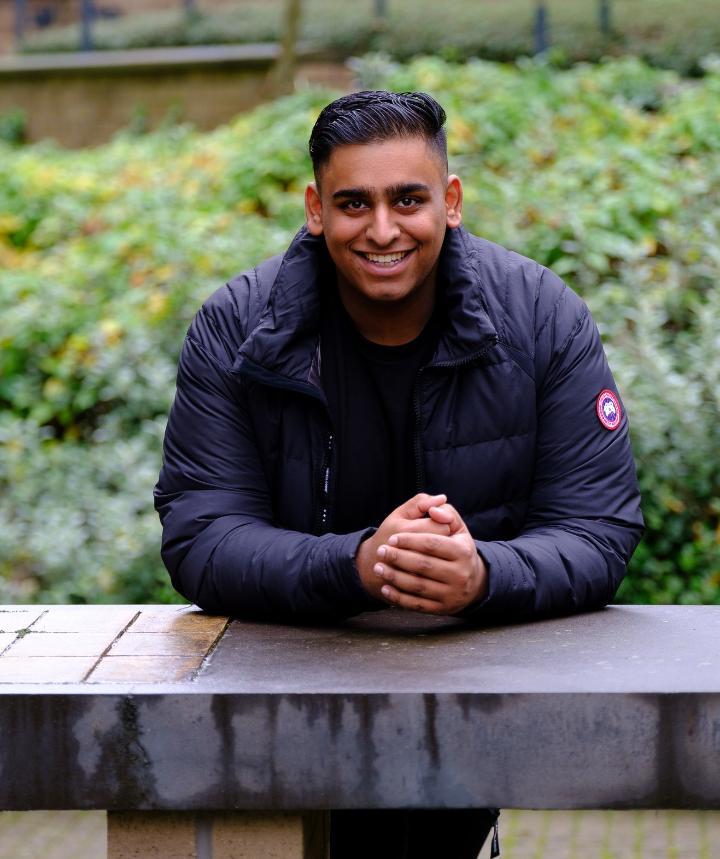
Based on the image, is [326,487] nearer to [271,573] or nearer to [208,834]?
[271,573]

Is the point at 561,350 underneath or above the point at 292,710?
above

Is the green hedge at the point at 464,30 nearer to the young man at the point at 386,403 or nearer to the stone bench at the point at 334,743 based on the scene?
the young man at the point at 386,403

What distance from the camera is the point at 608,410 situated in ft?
9.50

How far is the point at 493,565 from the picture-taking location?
2615mm

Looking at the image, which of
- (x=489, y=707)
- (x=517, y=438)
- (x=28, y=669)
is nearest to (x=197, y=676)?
(x=28, y=669)

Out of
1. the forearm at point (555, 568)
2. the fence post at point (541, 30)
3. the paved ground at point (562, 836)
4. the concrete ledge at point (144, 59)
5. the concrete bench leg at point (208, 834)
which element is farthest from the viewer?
the concrete ledge at point (144, 59)

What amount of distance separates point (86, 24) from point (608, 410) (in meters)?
14.8

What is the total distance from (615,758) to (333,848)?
997mm

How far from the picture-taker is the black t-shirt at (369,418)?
2900mm

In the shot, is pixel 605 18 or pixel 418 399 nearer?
pixel 418 399

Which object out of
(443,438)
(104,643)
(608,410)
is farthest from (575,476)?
(104,643)

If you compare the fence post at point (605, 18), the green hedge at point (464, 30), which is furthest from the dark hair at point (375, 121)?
the fence post at point (605, 18)

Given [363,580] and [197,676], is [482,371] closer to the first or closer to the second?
[363,580]

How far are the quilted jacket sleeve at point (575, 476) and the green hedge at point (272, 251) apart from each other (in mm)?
2156
